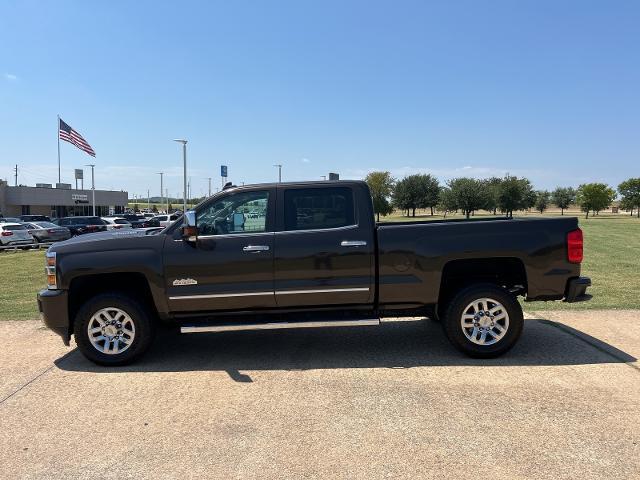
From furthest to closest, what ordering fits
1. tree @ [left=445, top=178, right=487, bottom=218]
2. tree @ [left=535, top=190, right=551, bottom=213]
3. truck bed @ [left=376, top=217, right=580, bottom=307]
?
1. tree @ [left=535, top=190, right=551, bottom=213]
2. tree @ [left=445, top=178, right=487, bottom=218]
3. truck bed @ [left=376, top=217, right=580, bottom=307]

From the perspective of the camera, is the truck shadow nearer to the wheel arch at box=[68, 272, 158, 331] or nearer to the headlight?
the wheel arch at box=[68, 272, 158, 331]

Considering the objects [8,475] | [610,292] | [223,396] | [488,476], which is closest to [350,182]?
[223,396]

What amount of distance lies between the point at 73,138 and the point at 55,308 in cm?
3999

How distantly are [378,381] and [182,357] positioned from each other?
91.6 inches

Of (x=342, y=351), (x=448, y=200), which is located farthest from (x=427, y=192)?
(x=342, y=351)

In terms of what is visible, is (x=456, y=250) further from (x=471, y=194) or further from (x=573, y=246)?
(x=471, y=194)

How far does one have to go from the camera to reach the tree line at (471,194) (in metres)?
65.8

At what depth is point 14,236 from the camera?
24125 millimetres

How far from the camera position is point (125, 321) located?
17.5 feet

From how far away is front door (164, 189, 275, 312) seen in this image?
17.3 ft

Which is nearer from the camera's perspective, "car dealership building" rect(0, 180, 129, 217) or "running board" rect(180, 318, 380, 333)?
"running board" rect(180, 318, 380, 333)

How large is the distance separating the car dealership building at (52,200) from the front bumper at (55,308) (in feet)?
195

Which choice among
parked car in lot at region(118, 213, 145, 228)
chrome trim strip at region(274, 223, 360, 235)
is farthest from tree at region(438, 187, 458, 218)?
chrome trim strip at region(274, 223, 360, 235)

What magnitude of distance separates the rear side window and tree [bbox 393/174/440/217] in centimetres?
7511
